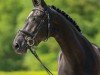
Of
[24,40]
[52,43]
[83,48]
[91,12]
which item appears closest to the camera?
[24,40]

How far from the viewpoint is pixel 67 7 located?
856 inches

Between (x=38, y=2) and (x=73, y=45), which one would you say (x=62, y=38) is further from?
(x=38, y=2)

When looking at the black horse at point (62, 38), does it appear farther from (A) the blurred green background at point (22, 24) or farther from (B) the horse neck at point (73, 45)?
(A) the blurred green background at point (22, 24)

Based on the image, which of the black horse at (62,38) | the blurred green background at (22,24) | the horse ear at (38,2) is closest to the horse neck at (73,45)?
the black horse at (62,38)

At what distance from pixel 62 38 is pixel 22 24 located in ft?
45.5

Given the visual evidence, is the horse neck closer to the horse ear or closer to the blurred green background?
the horse ear

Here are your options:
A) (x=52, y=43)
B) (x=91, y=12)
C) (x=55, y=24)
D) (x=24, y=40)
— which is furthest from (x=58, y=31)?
(x=91, y=12)

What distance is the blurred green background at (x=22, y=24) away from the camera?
20.9 m

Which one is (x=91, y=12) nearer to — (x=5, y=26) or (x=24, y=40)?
(x=5, y=26)

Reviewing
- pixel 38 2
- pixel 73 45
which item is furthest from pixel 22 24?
pixel 38 2

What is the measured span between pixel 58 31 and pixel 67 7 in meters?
15.3

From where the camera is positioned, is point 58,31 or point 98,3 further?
point 98,3

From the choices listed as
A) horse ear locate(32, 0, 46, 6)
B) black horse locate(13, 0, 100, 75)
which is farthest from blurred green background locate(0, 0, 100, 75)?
horse ear locate(32, 0, 46, 6)

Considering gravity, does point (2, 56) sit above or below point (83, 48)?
above
